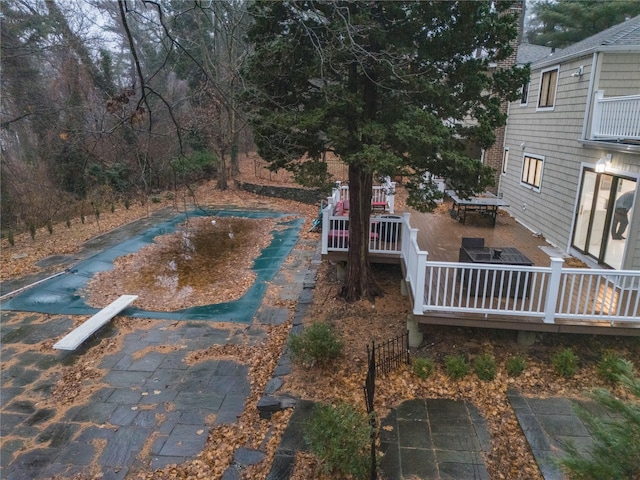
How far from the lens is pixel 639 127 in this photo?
6723 millimetres

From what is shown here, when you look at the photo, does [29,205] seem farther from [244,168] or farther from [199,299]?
[244,168]

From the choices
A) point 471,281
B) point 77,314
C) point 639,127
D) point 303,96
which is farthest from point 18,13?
point 639,127

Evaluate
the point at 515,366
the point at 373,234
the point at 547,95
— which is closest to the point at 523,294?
the point at 515,366

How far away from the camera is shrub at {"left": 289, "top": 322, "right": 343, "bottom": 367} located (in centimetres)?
604

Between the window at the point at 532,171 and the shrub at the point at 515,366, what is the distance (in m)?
6.52

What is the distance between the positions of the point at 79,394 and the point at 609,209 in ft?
30.4

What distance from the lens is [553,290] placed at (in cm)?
554

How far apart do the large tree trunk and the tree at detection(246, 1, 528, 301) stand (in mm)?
855

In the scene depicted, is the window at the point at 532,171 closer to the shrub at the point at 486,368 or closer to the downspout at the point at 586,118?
the downspout at the point at 586,118

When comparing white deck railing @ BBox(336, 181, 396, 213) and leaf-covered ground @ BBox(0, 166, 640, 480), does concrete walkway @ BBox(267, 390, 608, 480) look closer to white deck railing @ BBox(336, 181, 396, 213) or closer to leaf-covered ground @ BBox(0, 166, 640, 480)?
leaf-covered ground @ BBox(0, 166, 640, 480)

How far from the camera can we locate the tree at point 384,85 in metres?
6.02

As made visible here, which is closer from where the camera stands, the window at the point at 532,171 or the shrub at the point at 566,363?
the shrub at the point at 566,363

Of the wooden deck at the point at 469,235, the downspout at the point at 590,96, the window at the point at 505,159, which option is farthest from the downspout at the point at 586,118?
the window at the point at 505,159

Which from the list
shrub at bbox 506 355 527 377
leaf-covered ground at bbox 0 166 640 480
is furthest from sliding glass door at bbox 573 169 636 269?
shrub at bbox 506 355 527 377
